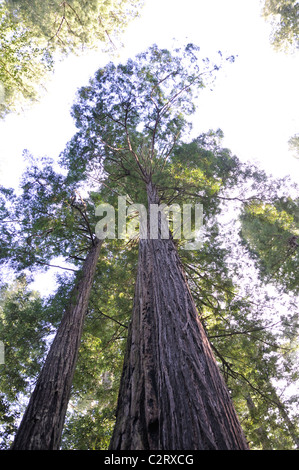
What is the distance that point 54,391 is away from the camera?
3.25 m

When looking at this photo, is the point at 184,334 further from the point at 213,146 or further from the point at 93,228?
the point at 213,146

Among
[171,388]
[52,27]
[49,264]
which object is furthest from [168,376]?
[52,27]

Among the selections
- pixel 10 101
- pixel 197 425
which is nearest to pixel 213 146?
pixel 197 425

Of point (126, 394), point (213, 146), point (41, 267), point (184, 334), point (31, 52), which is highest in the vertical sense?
point (31, 52)

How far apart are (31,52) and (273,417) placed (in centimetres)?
1355

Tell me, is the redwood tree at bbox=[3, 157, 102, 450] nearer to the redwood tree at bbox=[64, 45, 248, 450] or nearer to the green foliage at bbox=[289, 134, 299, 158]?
the redwood tree at bbox=[64, 45, 248, 450]

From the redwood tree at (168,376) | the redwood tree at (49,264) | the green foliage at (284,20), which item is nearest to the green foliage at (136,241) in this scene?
the redwood tree at (49,264)

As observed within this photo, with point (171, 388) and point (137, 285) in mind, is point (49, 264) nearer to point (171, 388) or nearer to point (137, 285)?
point (137, 285)

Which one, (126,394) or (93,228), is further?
(93,228)

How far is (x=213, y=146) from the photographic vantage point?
9.42 metres

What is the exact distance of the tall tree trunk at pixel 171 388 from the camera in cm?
141

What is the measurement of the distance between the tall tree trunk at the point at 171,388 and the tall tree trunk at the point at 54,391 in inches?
55.3

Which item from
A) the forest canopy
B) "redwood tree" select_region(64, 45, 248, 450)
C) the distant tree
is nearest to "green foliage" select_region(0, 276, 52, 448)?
the forest canopy

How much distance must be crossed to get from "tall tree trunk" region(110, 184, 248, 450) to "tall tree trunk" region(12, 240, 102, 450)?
55.3 inches
